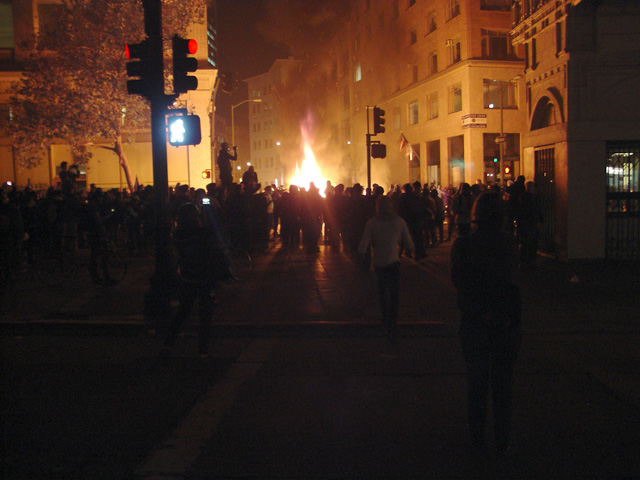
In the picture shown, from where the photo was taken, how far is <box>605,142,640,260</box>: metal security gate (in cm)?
1290

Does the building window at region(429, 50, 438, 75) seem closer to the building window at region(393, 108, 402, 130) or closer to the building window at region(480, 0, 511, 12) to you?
the building window at region(480, 0, 511, 12)

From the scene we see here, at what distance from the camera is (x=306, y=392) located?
5289mm

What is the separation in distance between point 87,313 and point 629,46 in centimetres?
1186

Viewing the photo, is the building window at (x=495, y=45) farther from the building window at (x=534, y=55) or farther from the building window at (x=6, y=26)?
the building window at (x=6, y=26)

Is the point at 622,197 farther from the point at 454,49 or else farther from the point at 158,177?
the point at 454,49

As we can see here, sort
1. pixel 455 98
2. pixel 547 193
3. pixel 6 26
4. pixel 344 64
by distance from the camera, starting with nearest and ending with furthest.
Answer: pixel 547 193, pixel 455 98, pixel 6 26, pixel 344 64

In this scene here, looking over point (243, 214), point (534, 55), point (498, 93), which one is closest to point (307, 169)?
point (498, 93)

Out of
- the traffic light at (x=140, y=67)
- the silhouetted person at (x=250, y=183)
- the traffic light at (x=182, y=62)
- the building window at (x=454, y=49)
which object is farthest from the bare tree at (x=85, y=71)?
the traffic light at (x=140, y=67)

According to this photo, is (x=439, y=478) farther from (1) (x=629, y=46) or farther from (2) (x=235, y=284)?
(1) (x=629, y=46)

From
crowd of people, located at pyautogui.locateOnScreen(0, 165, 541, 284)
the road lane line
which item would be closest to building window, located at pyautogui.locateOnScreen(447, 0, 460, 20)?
crowd of people, located at pyautogui.locateOnScreen(0, 165, 541, 284)

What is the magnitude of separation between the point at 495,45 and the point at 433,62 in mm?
4530

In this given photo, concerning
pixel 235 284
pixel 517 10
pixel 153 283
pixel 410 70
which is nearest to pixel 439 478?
pixel 153 283

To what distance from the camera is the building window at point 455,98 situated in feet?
113

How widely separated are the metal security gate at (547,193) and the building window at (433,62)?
2407 cm
